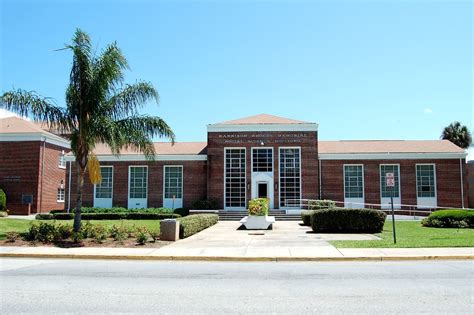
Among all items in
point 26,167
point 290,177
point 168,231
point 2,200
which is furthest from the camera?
point 26,167

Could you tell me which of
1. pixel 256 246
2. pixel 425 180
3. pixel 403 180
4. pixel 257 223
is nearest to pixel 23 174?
pixel 257 223

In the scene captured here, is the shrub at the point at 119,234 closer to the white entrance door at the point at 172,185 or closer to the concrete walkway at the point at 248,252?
the concrete walkway at the point at 248,252

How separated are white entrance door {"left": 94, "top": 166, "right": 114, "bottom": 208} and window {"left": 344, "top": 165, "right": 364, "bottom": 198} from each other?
1961 centimetres

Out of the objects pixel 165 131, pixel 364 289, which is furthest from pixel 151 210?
pixel 364 289

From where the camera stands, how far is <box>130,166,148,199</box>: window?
37844 mm

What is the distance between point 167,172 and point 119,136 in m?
20.1

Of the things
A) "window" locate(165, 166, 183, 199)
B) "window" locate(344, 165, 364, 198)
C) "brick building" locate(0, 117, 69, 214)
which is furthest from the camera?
"brick building" locate(0, 117, 69, 214)

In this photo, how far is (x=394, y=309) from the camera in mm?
6797

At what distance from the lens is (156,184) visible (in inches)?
1486

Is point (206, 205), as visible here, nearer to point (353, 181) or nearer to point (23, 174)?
point (353, 181)

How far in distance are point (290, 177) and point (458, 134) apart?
35.8 meters

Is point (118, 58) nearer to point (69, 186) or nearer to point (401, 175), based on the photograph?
point (69, 186)

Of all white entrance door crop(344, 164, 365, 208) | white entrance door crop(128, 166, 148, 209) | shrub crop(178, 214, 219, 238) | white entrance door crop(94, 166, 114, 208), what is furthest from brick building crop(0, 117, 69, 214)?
white entrance door crop(344, 164, 365, 208)

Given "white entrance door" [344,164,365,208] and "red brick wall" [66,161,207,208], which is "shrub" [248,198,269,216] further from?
"white entrance door" [344,164,365,208]
